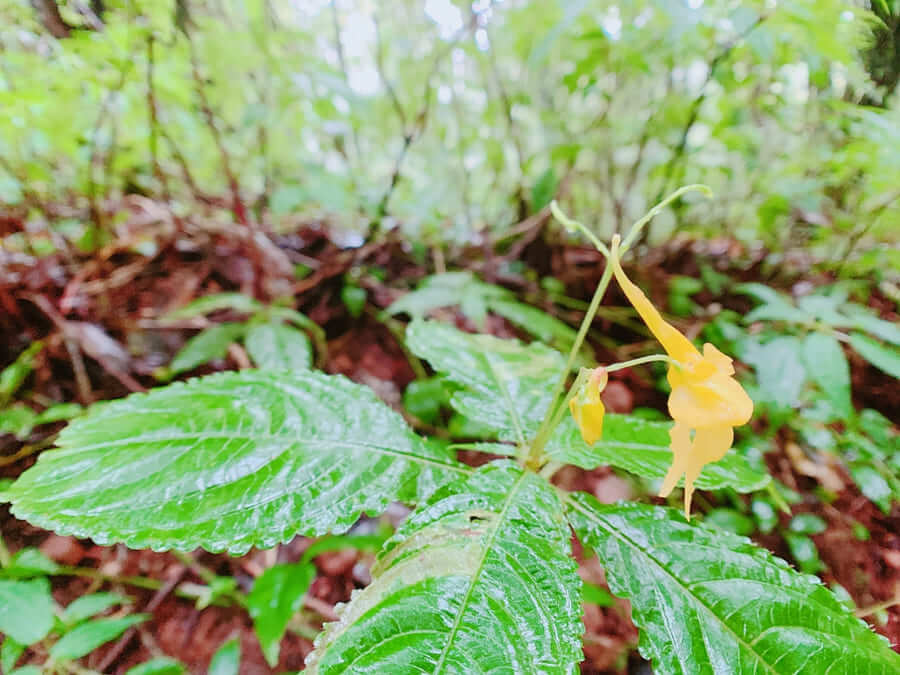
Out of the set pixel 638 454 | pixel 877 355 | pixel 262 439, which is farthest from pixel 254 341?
pixel 877 355

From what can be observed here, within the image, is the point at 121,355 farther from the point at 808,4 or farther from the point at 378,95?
the point at 808,4

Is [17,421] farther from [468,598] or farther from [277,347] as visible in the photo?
[468,598]

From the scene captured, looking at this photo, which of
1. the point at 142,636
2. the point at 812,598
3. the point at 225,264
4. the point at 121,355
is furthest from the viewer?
the point at 225,264

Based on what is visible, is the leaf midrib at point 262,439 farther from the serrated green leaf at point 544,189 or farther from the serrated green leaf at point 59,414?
the serrated green leaf at point 544,189

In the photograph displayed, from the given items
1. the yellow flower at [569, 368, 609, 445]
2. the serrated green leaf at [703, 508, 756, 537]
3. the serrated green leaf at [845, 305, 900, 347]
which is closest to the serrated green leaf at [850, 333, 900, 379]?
the serrated green leaf at [845, 305, 900, 347]

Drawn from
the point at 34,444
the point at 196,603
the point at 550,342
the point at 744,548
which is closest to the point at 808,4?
the point at 550,342

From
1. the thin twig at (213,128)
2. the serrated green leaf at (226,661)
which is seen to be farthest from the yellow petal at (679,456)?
the thin twig at (213,128)

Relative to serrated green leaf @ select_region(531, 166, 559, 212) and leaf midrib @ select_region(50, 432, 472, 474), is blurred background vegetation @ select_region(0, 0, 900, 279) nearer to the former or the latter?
serrated green leaf @ select_region(531, 166, 559, 212)
